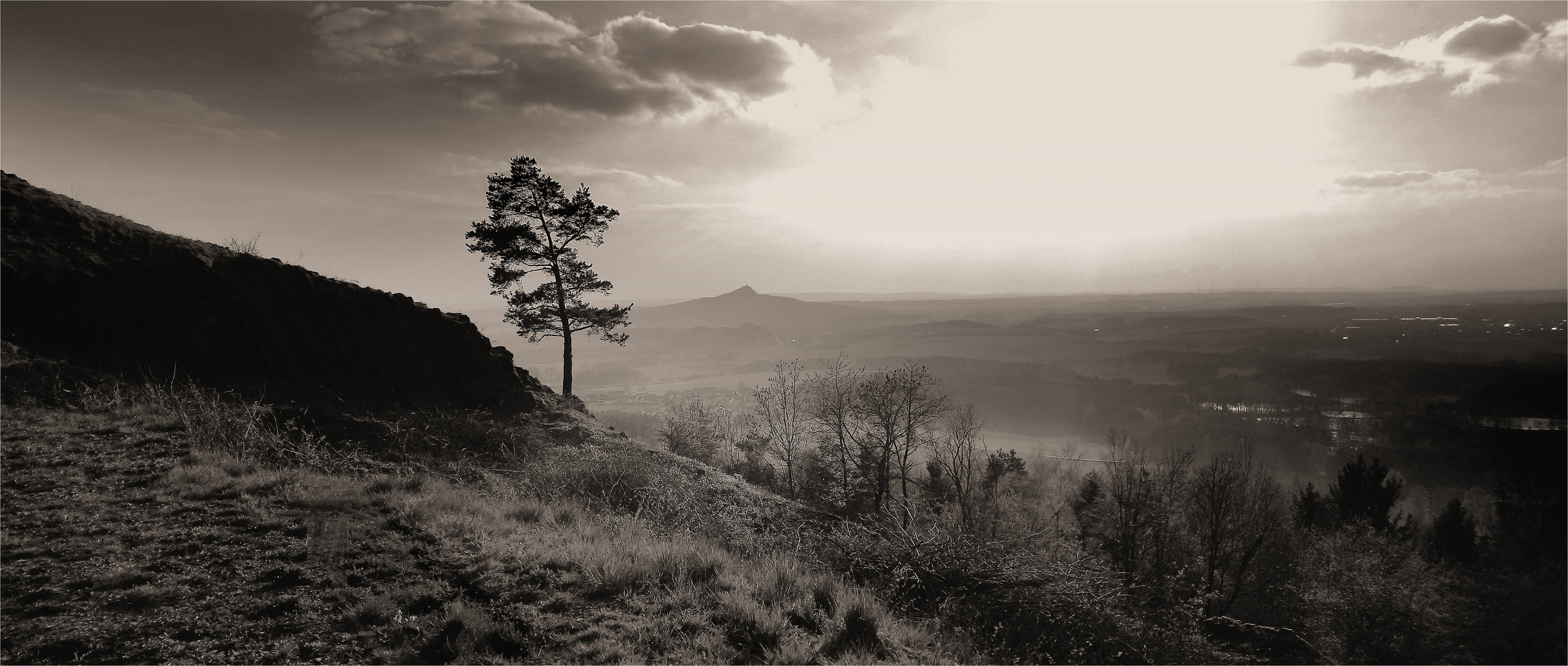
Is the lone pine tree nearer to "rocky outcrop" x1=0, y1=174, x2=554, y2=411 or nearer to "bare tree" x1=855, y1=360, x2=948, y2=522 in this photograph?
"rocky outcrop" x1=0, y1=174, x2=554, y2=411

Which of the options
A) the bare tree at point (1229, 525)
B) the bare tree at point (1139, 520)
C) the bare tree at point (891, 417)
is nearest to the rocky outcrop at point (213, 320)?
the bare tree at point (891, 417)

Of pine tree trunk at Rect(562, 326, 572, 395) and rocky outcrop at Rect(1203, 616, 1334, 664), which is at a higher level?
pine tree trunk at Rect(562, 326, 572, 395)

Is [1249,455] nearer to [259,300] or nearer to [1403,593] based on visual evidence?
[1403,593]

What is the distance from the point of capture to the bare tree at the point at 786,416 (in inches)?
1345

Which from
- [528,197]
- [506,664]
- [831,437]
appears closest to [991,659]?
[506,664]

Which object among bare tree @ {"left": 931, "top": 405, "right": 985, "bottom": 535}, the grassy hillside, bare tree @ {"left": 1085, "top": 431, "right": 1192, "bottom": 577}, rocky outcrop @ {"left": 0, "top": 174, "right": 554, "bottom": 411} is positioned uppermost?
rocky outcrop @ {"left": 0, "top": 174, "right": 554, "bottom": 411}

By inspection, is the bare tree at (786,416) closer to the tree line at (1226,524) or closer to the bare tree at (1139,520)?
the tree line at (1226,524)

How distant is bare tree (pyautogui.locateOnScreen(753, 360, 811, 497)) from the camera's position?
3416 cm

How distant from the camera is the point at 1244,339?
115 m

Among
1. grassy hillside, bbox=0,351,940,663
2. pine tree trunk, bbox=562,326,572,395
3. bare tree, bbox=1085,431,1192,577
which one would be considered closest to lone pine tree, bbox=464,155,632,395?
pine tree trunk, bbox=562,326,572,395

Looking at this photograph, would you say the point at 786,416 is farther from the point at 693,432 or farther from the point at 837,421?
the point at 693,432

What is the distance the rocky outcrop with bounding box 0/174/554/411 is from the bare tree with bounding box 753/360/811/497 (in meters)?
18.6

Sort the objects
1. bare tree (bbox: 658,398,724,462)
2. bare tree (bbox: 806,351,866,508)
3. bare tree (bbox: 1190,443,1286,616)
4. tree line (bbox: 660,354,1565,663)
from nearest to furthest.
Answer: tree line (bbox: 660,354,1565,663), bare tree (bbox: 1190,443,1286,616), bare tree (bbox: 658,398,724,462), bare tree (bbox: 806,351,866,508)

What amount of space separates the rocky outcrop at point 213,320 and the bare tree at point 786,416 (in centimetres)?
1863
